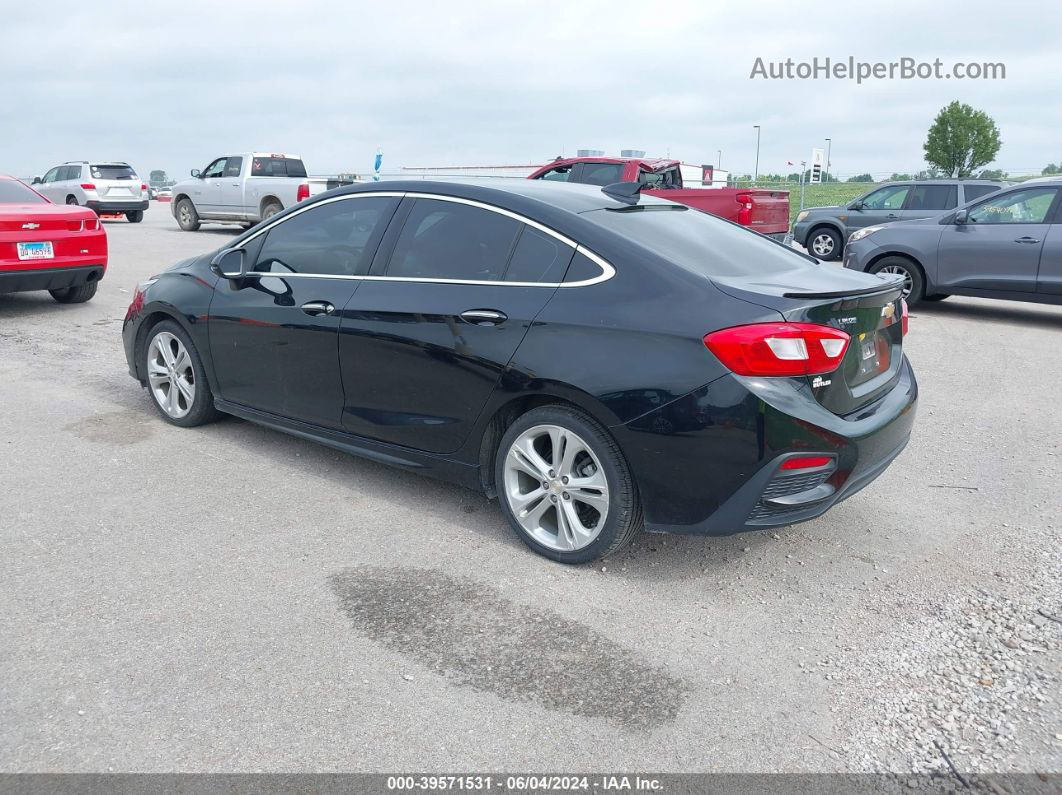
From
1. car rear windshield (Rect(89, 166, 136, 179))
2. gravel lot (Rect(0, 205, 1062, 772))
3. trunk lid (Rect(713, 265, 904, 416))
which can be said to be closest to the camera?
gravel lot (Rect(0, 205, 1062, 772))

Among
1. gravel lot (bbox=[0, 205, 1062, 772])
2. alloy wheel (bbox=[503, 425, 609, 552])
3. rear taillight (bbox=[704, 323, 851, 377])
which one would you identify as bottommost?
gravel lot (bbox=[0, 205, 1062, 772])

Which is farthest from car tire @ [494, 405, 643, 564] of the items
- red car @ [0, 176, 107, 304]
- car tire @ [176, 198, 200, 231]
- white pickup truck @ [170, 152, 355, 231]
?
car tire @ [176, 198, 200, 231]

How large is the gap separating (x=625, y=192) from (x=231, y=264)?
2.36m

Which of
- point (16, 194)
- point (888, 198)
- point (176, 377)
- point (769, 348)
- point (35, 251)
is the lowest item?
point (176, 377)

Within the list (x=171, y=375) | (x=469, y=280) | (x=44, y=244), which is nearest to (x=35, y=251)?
(x=44, y=244)

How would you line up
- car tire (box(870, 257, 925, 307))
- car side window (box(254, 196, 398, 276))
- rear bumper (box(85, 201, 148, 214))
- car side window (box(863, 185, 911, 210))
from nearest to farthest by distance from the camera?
car side window (box(254, 196, 398, 276))
car tire (box(870, 257, 925, 307))
car side window (box(863, 185, 911, 210))
rear bumper (box(85, 201, 148, 214))

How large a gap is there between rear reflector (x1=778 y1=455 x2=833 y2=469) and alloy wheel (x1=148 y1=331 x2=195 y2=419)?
377 centimetres

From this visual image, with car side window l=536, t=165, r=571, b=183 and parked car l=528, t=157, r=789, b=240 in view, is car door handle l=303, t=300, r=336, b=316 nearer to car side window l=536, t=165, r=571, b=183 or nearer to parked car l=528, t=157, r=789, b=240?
parked car l=528, t=157, r=789, b=240

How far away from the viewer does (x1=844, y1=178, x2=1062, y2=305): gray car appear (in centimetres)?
1021

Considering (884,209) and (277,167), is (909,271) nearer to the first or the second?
(884,209)

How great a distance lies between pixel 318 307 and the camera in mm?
4766

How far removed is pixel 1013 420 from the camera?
6324mm

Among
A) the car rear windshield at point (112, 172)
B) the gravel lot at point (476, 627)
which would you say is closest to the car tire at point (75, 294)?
the gravel lot at point (476, 627)

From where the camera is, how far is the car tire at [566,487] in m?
3.75
